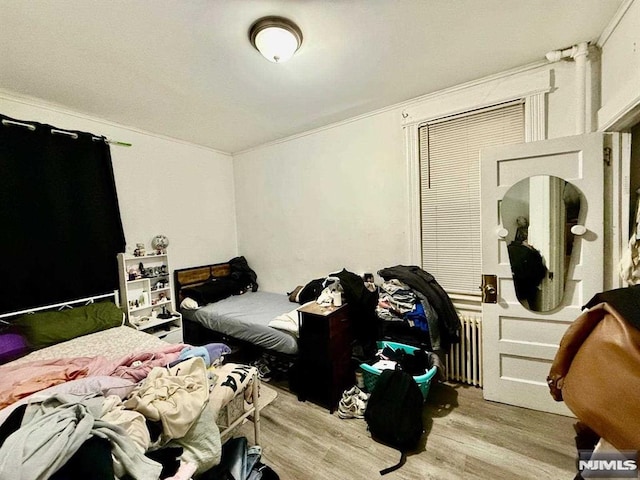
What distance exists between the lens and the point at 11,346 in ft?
6.45

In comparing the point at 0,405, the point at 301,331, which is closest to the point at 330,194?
the point at 301,331

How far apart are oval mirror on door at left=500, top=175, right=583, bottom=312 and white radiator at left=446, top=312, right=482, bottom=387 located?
440 mm

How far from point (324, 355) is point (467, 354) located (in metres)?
1.29

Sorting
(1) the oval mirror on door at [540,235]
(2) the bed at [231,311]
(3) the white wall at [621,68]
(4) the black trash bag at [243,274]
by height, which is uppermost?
(3) the white wall at [621,68]

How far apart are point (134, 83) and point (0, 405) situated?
2.24 meters

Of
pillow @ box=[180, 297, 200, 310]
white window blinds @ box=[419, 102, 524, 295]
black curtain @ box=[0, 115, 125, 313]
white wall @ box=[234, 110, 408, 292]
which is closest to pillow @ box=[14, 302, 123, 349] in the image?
black curtain @ box=[0, 115, 125, 313]

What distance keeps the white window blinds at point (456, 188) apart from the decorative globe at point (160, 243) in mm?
2928

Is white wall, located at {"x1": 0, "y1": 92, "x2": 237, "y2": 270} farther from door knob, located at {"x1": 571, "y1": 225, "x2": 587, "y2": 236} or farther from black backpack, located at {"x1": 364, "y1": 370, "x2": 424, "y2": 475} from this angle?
door knob, located at {"x1": 571, "y1": 225, "x2": 587, "y2": 236}

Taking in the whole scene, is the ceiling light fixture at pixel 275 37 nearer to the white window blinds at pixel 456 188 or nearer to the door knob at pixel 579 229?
the white window blinds at pixel 456 188

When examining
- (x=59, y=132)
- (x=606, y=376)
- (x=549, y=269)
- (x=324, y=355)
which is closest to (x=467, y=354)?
(x=549, y=269)

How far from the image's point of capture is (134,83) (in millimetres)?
2113

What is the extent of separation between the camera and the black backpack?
5.56ft

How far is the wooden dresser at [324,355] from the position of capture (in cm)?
212
